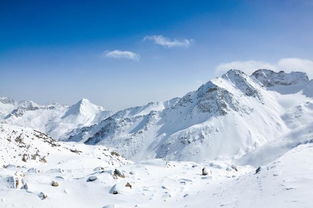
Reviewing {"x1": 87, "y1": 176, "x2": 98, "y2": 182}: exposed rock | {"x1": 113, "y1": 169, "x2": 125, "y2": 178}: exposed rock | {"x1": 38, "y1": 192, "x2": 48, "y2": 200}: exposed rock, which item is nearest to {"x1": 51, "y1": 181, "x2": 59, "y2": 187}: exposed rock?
{"x1": 38, "y1": 192, "x2": 48, "y2": 200}: exposed rock

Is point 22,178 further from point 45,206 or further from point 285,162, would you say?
point 285,162

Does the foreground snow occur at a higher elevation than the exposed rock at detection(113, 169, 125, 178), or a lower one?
lower

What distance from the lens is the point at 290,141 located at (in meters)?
192

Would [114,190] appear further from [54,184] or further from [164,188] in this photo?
[54,184]

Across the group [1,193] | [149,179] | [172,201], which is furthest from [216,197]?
[1,193]

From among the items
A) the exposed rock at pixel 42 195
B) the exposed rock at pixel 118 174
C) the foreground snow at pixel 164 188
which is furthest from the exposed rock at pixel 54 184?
the exposed rock at pixel 118 174

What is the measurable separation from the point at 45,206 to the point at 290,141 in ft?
620

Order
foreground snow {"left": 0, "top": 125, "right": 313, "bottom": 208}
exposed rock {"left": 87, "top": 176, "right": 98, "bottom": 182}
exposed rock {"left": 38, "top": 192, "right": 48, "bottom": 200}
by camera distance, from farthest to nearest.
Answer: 1. exposed rock {"left": 87, "top": 176, "right": 98, "bottom": 182}
2. exposed rock {"left": 38, "top": 192, "right": 48, "bottom": 200}
3. foreground snow {"left": 0, "top": 125, "right": 313, "bottom": 208}

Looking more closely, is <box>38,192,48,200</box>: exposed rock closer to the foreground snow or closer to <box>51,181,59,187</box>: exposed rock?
the foreground snow

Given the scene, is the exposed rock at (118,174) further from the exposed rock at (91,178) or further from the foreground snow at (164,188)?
the exposed rock at (91,178)

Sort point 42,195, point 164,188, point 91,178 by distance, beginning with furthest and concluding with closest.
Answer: point 91,178 → point 164,188 → point 42,195

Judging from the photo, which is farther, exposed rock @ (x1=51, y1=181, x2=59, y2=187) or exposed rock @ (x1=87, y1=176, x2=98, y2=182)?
exposed rock @ (x1=87, y1=176, x2=98, y2=182)

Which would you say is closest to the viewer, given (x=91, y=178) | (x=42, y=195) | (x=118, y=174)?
(x=42, y=195)

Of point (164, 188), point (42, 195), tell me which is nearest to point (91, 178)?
point (42, 195)
